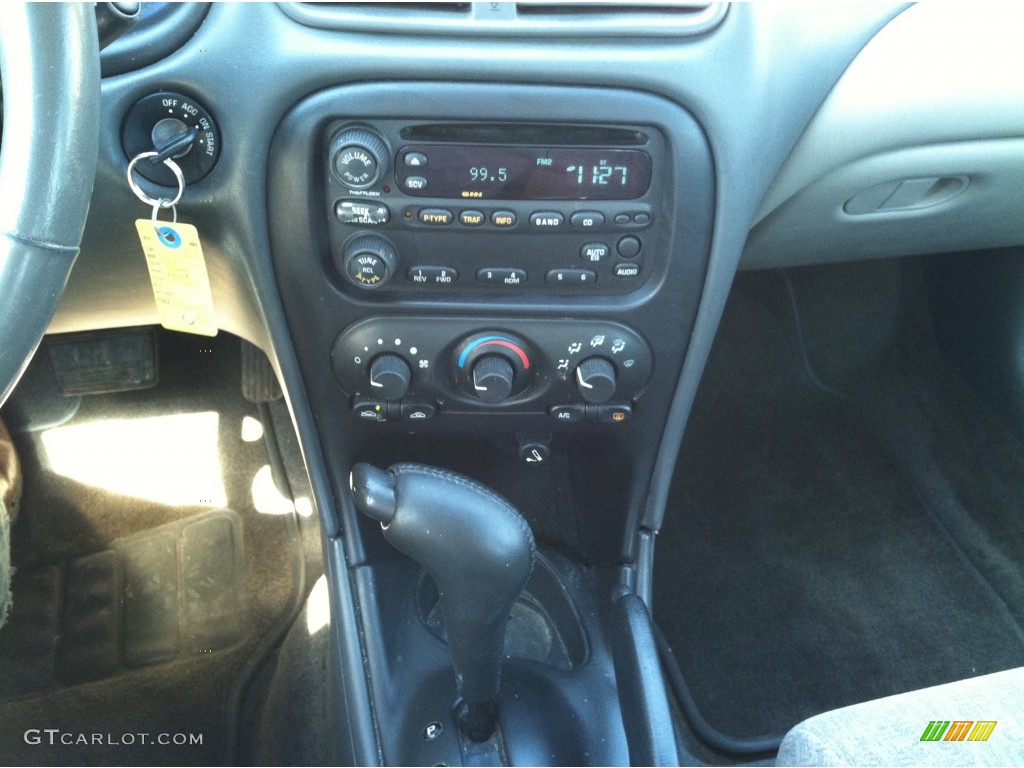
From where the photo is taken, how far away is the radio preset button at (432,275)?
88cm

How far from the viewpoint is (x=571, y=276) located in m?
0.89

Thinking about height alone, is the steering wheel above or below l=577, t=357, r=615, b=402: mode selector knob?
above

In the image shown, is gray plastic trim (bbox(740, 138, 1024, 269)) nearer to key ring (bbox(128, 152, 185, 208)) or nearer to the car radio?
the car radio

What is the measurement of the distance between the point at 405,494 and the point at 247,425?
97 cm

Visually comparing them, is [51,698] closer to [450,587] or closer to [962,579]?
[450,587]

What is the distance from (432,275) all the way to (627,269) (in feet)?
0.64

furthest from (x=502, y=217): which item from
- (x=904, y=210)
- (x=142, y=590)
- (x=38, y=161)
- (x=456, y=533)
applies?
(x=142, y=590)

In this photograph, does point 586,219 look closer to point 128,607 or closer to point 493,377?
point 493,377

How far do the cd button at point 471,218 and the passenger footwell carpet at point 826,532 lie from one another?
0.84 m

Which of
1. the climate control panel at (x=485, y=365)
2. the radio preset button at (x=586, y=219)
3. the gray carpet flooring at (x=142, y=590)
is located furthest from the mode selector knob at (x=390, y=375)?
the gray carpet flooring at (x=142, y=590)

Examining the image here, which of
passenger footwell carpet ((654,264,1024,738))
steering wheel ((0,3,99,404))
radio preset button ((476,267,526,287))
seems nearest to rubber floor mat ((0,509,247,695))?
passenger footwell carpet ((654,264,1024,738))

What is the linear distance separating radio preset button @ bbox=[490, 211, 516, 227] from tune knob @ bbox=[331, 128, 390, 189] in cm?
11

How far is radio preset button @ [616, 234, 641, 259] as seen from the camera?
874mm

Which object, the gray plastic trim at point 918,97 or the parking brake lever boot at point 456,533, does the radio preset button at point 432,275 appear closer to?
the parking brake lever boot at point 456,533
